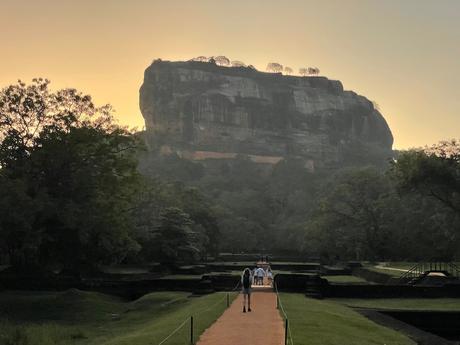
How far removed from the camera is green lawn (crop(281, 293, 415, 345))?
13.8 meters

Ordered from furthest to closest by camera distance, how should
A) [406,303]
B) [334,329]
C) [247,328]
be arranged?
[406,303], [334,329], [247,328]

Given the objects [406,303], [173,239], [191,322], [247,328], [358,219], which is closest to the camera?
[191,322]

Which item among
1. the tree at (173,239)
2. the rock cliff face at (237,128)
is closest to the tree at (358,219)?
the tree at (173,239)

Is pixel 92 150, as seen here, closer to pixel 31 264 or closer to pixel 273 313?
pixel 31 264

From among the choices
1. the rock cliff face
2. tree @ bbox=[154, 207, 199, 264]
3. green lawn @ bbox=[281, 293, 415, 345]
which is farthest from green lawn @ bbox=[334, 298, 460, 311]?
the rock cliff face

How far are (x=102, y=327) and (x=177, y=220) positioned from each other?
24.9 metres

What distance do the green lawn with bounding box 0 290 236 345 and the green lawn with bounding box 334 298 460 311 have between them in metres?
5.97

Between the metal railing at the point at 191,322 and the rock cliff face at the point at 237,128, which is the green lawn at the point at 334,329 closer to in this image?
the metal railing at the point at 191,322

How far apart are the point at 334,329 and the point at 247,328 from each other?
2.62 metres

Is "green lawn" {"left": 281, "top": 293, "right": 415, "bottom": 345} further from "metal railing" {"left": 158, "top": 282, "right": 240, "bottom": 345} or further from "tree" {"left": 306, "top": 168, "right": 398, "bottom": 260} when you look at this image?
"tree" {"left": 306, "top": 168, "right": 398, "bottom": 260}

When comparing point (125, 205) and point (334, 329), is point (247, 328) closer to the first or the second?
point (334, 329)

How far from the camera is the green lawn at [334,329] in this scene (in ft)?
45.4

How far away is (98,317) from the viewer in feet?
77.4

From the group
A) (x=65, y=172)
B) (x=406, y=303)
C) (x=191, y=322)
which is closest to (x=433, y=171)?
(x=406, y=303)
